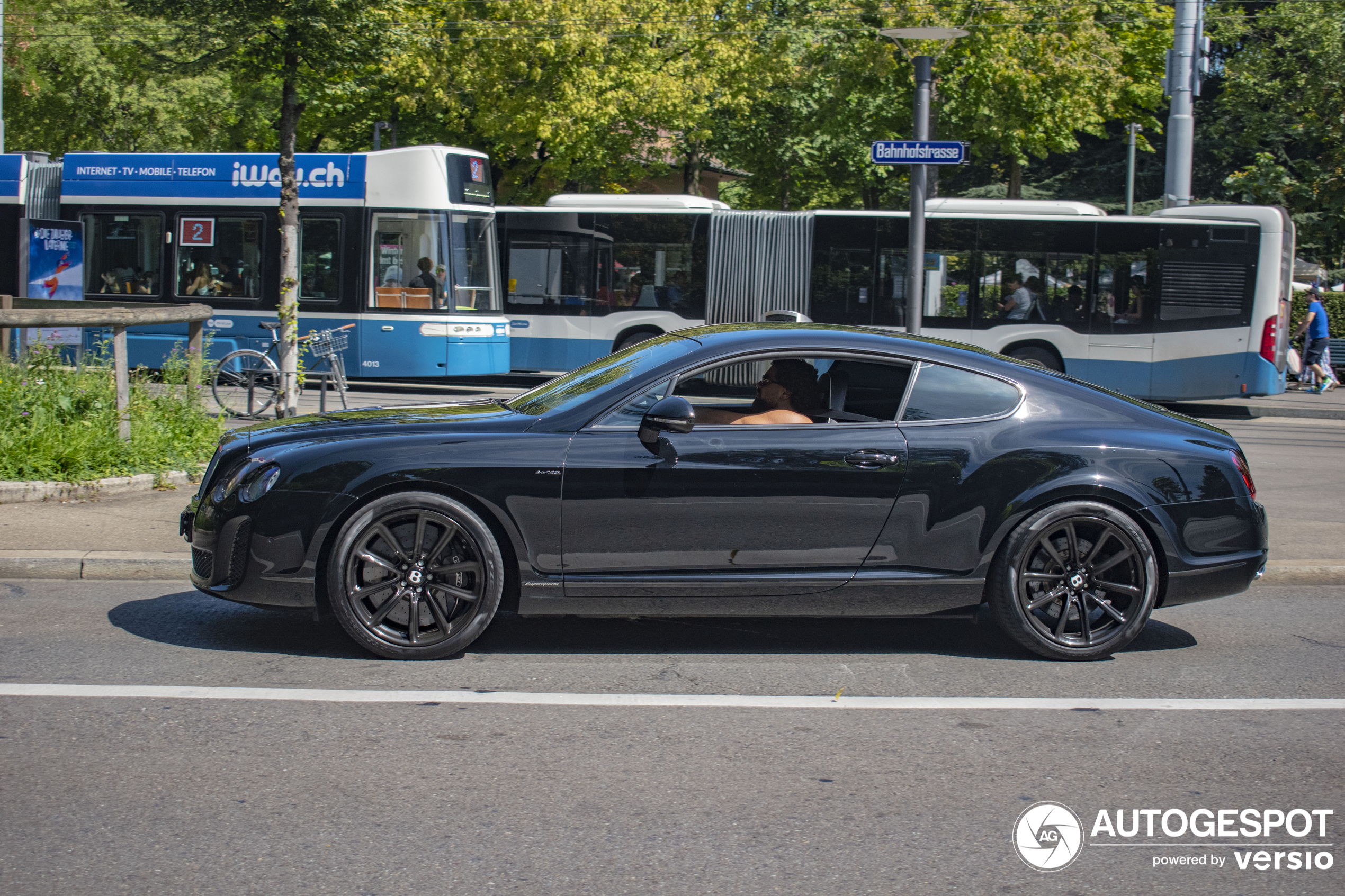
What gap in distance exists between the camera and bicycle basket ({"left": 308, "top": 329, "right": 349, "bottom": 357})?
44.1 ft

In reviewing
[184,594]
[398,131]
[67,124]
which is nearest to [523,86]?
[398,131]

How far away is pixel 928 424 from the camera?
5391 mm

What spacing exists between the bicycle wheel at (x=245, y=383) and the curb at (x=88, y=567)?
615 centimetres

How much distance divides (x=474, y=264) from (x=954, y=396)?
518 inches

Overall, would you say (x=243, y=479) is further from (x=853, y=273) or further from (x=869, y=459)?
(x=853, y=273)

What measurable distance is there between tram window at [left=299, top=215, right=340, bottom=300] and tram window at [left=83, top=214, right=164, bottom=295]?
7.25 feet

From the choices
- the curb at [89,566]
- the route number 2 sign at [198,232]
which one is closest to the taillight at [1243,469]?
the curb at [89,566]

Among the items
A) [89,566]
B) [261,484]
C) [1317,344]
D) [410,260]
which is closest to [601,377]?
[261,484]

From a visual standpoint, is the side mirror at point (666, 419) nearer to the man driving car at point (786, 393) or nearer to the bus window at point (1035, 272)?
the man driving car at point (786, 393)

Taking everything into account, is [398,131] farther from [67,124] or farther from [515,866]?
[515,866]

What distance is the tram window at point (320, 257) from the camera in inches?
696

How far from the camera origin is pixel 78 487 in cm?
825

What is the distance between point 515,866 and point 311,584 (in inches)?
83.9

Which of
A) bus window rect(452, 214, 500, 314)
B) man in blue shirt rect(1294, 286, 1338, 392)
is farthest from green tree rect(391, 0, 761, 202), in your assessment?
man in blue shirt rect(1294, 286, 1338, 392)
